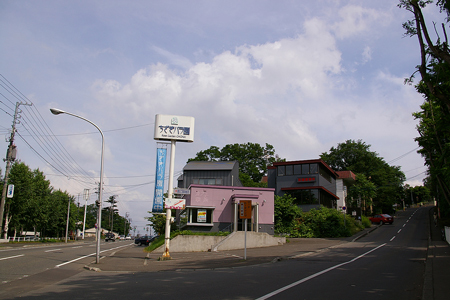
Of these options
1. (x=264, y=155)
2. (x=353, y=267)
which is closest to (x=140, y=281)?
(x=353, y=267)

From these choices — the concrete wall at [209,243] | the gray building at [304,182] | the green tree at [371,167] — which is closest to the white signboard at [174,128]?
the concrete wall at [209,243]

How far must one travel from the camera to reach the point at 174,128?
20.5 meters

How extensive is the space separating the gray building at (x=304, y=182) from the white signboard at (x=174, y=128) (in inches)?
948

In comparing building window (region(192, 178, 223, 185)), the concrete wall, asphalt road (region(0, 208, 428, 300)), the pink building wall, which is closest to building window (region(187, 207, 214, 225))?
the pink building wall

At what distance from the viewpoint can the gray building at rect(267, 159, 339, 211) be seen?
4059 centimetres

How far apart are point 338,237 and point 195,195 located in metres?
14.9

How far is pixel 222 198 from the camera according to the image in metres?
29.3

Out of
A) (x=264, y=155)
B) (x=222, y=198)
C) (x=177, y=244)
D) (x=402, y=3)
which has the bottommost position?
(x=177, y=244)

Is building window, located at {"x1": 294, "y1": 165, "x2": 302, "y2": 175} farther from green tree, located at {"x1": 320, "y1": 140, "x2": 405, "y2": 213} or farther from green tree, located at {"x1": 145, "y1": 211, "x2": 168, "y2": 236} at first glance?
green tree, located at {"x1": 320, "y1": 140, "x2": 405, "y2": 213}

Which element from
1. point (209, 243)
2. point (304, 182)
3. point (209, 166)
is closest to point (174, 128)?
point (209, 243)

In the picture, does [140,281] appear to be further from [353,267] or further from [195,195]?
[195,195]

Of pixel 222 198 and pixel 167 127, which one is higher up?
pixel 167 127

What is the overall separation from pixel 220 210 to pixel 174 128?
11.1m

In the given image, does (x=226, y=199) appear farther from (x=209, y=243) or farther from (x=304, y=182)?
(x=304, y=182)
